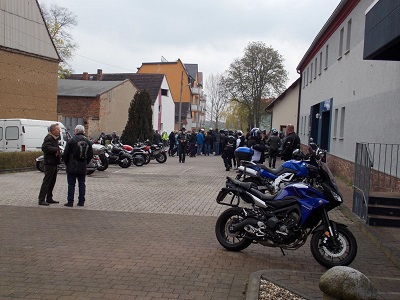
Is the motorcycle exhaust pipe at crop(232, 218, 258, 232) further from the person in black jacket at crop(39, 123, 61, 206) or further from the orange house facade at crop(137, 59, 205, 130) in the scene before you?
the orange house facade at crop(137, 59, 205, 130)

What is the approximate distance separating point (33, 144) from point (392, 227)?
625 inches

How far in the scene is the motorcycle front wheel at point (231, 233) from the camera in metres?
6.95

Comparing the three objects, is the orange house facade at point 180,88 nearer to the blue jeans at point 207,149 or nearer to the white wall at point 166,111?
the white wall at point 166,111

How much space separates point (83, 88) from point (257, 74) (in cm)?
2092

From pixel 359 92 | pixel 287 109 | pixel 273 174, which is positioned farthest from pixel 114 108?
pixel 273 174

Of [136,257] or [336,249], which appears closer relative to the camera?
[336,249]

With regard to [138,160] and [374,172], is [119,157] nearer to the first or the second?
[138,160]

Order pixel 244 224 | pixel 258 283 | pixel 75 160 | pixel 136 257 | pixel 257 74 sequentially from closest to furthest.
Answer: pixel 258 283, pixel 136 257, pixel 244 224, pixel 75 160, pixel 257 74

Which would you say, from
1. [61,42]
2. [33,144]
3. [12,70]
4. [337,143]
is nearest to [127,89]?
[61,42]

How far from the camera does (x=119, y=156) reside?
20.9 m

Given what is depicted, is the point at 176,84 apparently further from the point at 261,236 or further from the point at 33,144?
the point at 261,236

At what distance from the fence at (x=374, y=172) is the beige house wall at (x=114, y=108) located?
28.9m

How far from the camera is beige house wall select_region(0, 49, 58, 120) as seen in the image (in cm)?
2841

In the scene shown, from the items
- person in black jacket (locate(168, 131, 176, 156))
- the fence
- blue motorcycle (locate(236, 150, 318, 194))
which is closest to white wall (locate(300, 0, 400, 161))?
the fence
